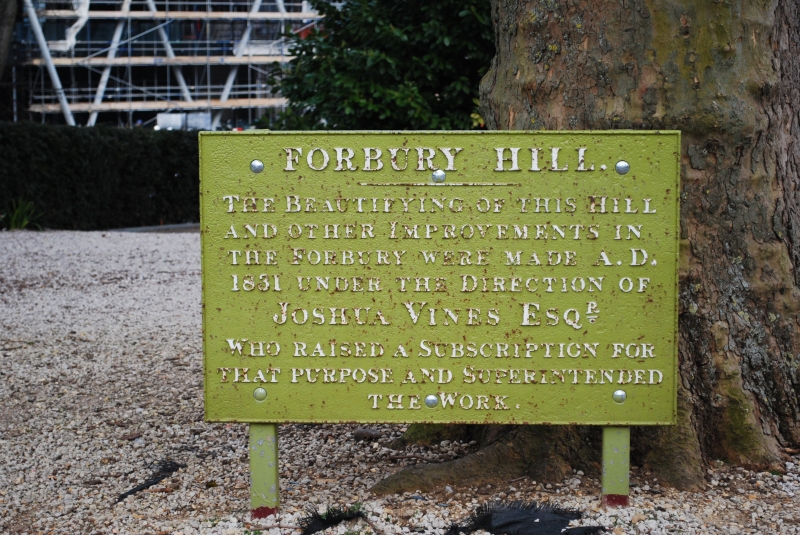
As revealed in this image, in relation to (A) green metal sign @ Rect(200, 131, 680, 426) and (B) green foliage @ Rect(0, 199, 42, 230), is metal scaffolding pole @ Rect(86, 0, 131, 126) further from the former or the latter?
(A) green metal sign @ Rect(200, 131, 680, 426)

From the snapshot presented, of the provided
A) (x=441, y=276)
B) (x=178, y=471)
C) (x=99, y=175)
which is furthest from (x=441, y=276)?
(x=99, y=175)

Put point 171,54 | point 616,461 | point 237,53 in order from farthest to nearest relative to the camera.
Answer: point 237,53
point 171,54
point 616,461

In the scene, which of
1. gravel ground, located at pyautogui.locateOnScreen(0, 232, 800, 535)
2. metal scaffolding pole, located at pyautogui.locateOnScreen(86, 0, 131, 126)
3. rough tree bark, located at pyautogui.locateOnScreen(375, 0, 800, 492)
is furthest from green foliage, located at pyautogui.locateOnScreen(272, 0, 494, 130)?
metal scaffolding pole, located at pyautogui.locateOnScreen(86, 0, 131, 126)

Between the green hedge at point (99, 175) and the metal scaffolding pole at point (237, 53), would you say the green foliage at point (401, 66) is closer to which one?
the green hedge at point (99, 175)

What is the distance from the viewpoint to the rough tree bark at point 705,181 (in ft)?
11.0

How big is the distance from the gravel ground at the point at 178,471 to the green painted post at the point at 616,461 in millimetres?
88

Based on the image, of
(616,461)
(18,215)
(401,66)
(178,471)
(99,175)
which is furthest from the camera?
(99,175)

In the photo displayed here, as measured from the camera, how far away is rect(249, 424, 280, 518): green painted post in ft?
10.3

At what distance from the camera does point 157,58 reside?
35188 millimetres

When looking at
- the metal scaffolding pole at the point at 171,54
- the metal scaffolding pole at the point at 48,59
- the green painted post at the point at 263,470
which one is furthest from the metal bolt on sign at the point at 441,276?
the metal scaffolding pole at the point at 171,54

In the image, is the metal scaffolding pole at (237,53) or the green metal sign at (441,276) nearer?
the green metal sign at (441,276)

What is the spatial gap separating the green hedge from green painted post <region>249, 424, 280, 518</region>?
11.8 meters

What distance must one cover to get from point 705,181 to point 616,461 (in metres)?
1.17

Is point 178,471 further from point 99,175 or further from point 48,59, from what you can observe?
point 48,59
